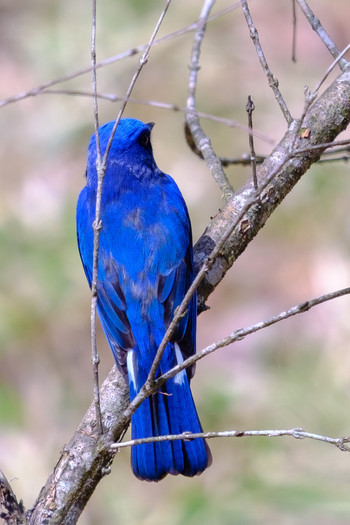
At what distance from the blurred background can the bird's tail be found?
1405 millimetres

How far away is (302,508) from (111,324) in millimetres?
1716

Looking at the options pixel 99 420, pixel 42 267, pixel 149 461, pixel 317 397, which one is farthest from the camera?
pixel 42 267

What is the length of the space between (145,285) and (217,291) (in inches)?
149

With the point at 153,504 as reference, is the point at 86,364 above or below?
above

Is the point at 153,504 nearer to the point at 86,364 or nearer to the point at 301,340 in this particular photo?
the point at 86,364

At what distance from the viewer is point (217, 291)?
7.22 metres

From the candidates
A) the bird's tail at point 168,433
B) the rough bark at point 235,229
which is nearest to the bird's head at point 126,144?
the rough bark at point 235,229

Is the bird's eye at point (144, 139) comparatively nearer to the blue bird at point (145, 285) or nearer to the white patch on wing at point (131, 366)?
the blue bird at point (145, 285)

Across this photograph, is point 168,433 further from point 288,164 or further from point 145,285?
point 288,164

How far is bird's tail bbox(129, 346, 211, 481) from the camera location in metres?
3.12

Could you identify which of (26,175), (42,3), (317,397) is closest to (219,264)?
(317,397)

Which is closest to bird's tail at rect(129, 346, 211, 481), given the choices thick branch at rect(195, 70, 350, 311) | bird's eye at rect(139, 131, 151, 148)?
thick branch at rect(195, 70, 350, 311)

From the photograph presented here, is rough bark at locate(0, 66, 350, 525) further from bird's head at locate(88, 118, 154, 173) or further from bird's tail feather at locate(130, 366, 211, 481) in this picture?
bird's head at locate(88, 118, 154, 173)

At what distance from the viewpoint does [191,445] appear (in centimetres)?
313
